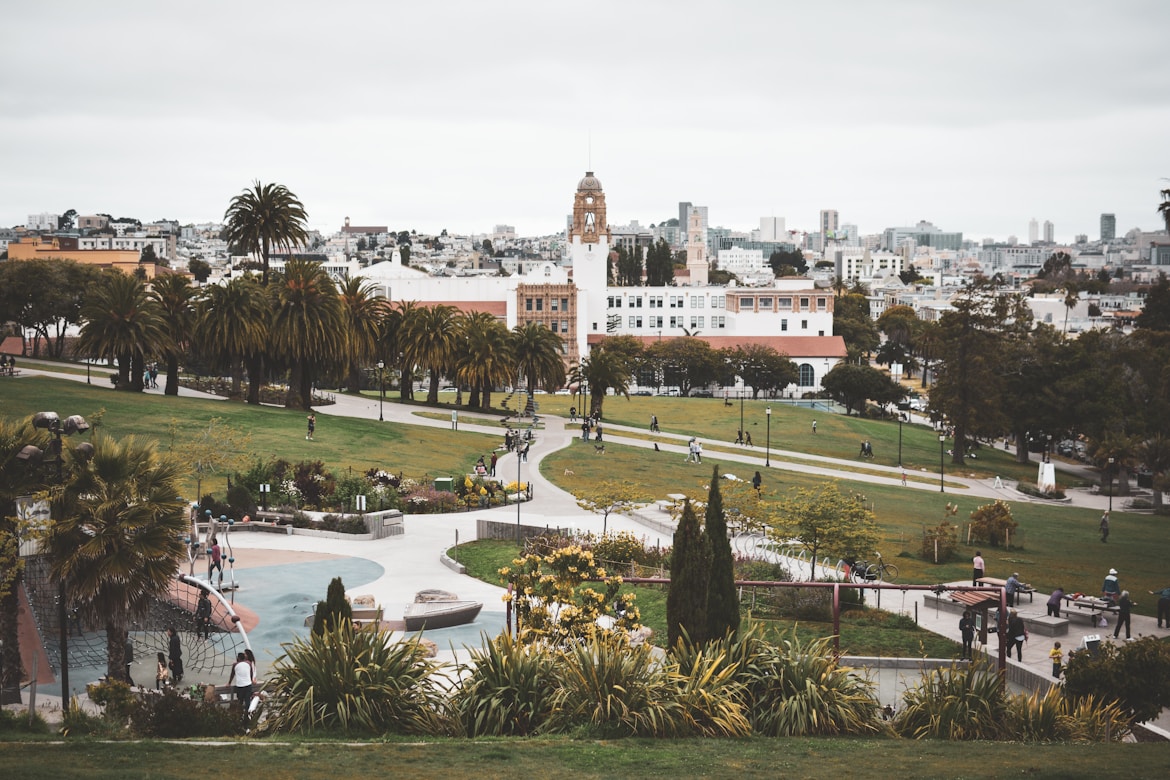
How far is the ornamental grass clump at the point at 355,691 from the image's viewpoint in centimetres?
1659

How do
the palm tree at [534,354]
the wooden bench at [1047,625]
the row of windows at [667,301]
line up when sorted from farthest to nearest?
the row of windows at [667,301], the palm tree at [534,354], the wooden bench at [1047,625]

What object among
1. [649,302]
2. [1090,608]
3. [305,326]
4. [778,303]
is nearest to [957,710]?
[1090,608]

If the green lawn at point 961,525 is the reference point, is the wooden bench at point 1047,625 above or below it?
above

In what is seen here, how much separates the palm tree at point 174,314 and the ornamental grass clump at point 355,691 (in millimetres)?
46220

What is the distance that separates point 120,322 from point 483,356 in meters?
21.6

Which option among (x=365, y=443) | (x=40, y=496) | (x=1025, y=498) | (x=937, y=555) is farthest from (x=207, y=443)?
(x=1025, y=498)

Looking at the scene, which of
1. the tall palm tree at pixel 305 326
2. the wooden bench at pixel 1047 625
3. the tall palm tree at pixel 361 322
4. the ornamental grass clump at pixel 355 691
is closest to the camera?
the ornamental grass clump at pixel 355 691

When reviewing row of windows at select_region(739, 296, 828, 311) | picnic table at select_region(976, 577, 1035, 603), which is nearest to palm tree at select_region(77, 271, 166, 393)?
picnic table at select_region(976, 577, 1035, 603)

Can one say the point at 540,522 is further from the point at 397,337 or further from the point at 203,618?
the point at 397,337

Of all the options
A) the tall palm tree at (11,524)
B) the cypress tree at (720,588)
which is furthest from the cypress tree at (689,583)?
the tall palm tree at (11,524)

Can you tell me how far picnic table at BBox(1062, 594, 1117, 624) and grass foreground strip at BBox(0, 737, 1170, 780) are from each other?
1344cm

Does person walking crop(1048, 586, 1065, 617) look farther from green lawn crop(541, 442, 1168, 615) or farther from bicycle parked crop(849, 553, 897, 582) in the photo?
green lawn crop(541, 442, 1168, 615)

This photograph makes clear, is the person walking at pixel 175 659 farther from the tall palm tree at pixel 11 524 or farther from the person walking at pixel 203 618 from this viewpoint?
the tall palm tree at pixel 11 524

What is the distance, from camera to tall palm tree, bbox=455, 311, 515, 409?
70500mm
